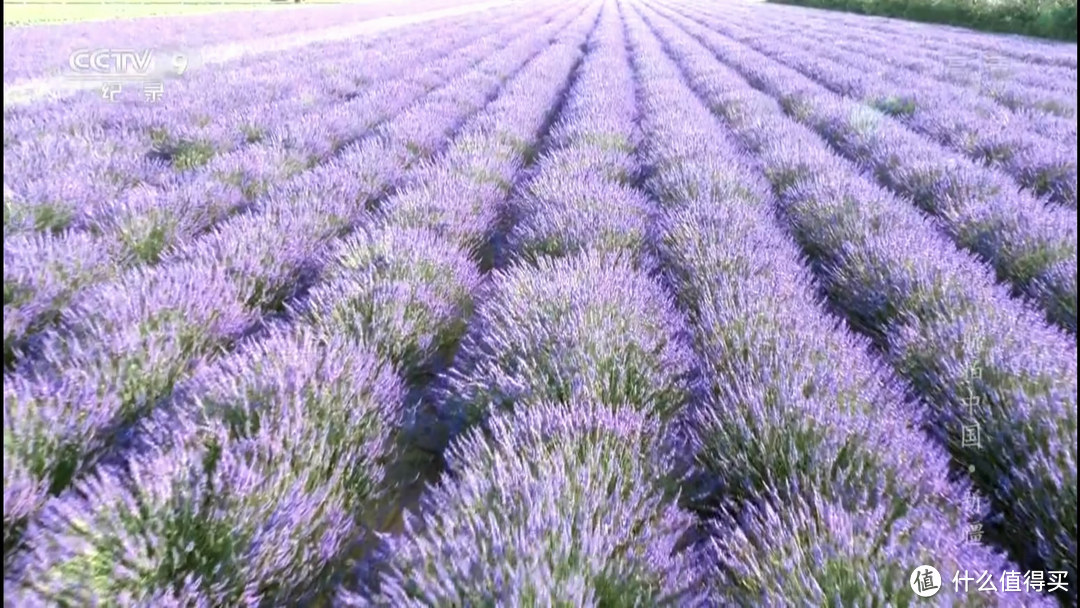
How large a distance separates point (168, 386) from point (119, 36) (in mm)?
12093

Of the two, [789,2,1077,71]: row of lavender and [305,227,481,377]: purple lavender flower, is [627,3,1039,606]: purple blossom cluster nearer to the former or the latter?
[305,227,481,377]: purple lavender flower

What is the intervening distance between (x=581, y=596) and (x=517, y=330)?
1.10m

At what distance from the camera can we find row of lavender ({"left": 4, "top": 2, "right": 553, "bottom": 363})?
7.70 feet

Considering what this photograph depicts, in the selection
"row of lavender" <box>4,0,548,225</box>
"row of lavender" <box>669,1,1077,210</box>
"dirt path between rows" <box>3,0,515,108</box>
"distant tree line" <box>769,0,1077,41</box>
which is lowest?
"dirt path between rows" <box>3,0,515,108</box>

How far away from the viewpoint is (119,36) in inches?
438

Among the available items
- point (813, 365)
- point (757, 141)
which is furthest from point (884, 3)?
point (813, 365)

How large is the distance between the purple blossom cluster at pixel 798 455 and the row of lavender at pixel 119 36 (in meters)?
7.88

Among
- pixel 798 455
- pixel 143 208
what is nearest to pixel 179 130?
pixel 143 208

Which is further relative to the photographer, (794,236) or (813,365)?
(794,236)

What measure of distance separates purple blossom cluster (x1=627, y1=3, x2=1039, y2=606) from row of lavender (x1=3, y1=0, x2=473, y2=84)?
7880 mm

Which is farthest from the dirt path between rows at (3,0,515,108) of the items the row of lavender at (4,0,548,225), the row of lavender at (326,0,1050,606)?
the row of lavender at (326,0,1050,606)

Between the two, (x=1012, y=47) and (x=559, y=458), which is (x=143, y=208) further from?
(x=1012, y=47)

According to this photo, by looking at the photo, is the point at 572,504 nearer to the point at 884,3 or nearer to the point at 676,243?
the point at 676,243

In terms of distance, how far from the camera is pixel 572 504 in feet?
4.52
